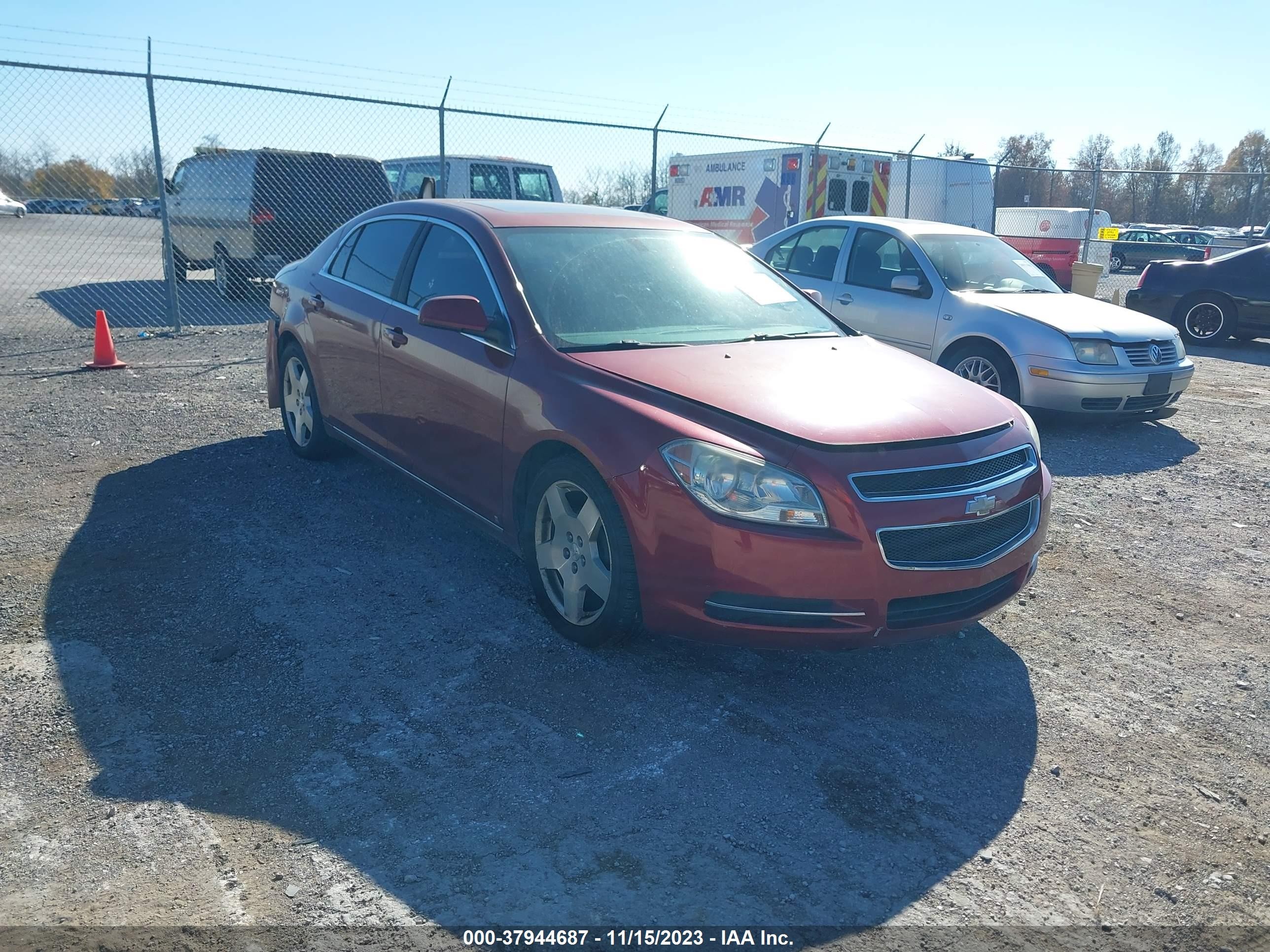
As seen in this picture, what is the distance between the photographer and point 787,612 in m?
3.46

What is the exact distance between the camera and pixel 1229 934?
259 cm

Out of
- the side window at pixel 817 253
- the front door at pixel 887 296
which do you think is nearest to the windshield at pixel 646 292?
the front door at pixel 887 296

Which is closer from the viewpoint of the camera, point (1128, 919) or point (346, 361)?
point (1128, 919)

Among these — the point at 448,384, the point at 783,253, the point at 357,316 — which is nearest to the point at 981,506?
the point at 448,384

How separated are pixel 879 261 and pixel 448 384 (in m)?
5.43

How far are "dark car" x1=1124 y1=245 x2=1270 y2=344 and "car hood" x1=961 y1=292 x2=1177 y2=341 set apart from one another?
5395 mm

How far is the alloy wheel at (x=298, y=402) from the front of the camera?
626 centimetres

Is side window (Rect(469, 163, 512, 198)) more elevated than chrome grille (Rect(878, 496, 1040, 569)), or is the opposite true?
side window (Rect(469, 163, 512, 198))

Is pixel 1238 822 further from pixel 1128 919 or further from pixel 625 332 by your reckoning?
pixel 625 332

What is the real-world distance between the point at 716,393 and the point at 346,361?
2657mm

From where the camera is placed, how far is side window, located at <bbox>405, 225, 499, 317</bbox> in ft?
15.2

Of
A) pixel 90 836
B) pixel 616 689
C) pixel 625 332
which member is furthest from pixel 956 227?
pixel 90 836

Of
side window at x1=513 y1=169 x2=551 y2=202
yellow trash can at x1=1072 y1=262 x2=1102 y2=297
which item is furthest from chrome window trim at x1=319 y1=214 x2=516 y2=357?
Result: yellow trash can at x1=1072 y1=262 x2=1102 y2=297

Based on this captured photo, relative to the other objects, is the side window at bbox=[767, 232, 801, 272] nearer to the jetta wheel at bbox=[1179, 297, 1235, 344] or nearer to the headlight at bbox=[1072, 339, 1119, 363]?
the headlight at bbox=[1072, 339, 1119, 363]
